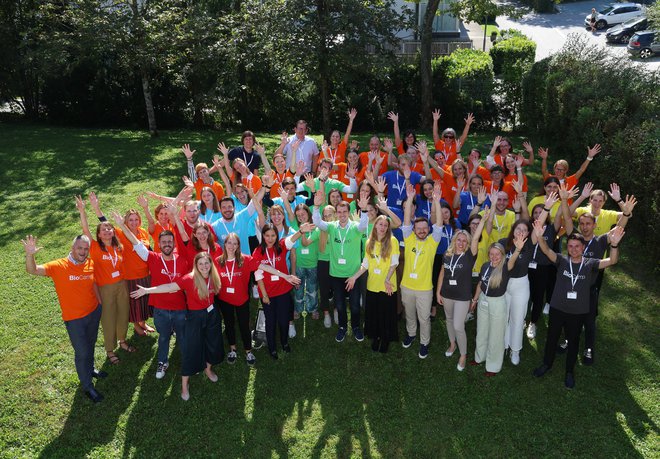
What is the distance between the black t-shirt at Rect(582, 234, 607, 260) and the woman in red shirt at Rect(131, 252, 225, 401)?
4.68 meters

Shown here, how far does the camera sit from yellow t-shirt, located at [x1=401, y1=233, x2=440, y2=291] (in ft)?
19.9

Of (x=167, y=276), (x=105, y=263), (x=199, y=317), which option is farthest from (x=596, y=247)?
(x=105, y=263)

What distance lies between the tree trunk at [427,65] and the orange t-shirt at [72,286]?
1379 centimetres

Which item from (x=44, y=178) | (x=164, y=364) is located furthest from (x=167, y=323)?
A: (x=44, y=178)

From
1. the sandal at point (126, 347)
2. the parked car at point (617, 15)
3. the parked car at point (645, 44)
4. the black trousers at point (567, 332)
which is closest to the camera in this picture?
the black trousers at point (567, 332)

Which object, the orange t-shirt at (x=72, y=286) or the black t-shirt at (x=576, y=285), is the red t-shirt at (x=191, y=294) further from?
the black t-shirt at (x=576, y=285)

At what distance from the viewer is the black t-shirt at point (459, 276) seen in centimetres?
597

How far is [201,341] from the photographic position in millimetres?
5902

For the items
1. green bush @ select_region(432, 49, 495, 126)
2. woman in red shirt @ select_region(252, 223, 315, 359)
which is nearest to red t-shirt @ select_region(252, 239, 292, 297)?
woman in red shirt @ select_region(252, 223, 315, 359)

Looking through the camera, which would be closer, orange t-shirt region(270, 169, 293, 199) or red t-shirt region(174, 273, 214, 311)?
red t-shirt region(174, 273, 214, 311)

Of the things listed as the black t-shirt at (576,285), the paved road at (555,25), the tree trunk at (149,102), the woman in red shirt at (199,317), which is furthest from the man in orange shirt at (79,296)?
the paved road at (555,25)

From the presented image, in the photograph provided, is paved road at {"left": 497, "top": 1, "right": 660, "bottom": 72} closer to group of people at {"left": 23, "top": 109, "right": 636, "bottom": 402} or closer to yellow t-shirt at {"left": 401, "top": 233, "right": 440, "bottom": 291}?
group of people at {"left": 23, "top": 109, "right": 636, "bottom": 402}

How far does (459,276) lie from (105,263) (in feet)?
14.3

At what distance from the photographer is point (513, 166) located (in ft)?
26.9
